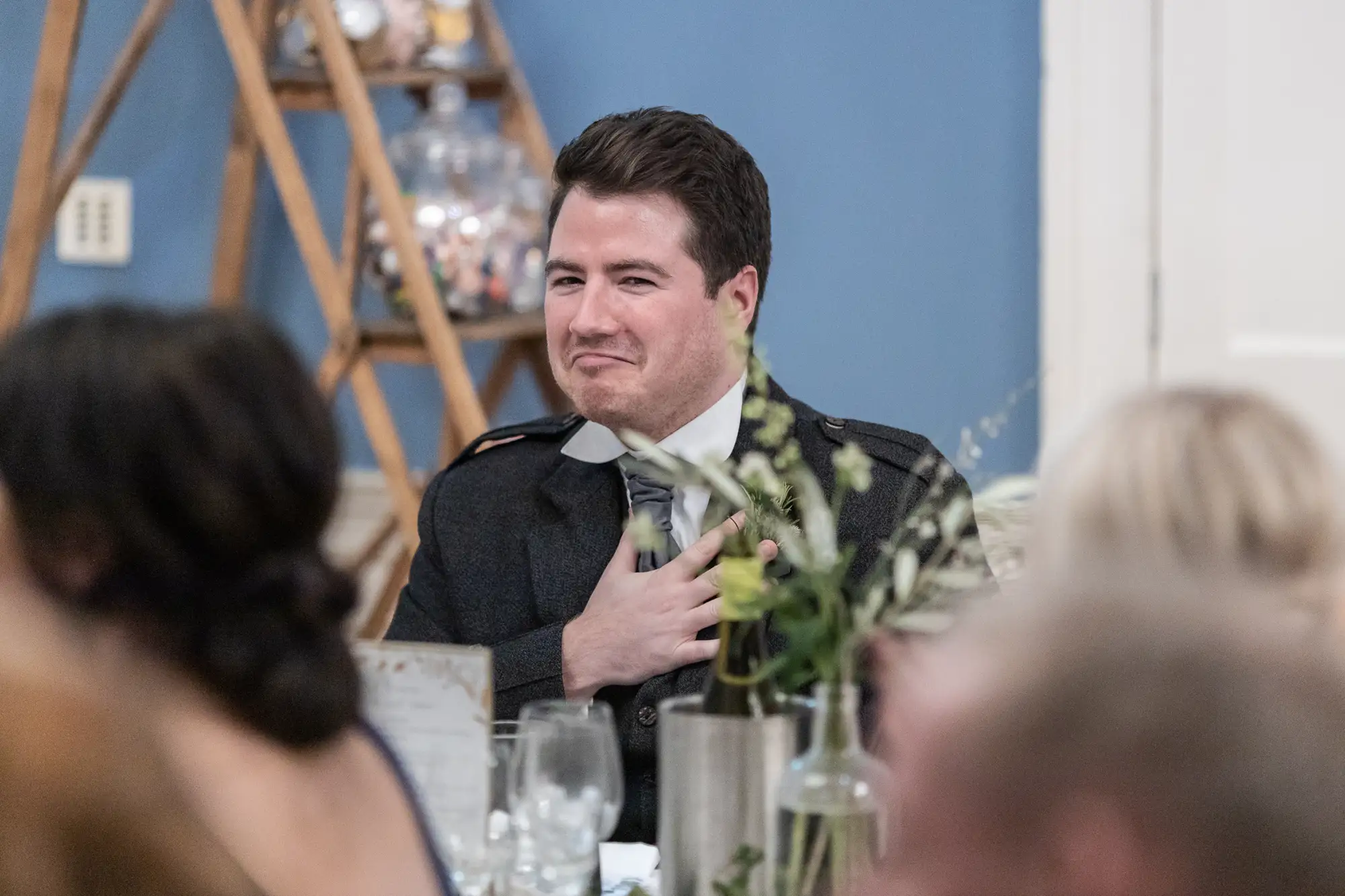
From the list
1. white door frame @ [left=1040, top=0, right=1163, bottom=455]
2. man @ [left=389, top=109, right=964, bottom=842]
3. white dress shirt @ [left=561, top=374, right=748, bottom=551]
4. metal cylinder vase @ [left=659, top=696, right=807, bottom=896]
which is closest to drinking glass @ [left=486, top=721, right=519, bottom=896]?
metal cylinder vase @ [left=659, top=696, right=807, bottom=896]

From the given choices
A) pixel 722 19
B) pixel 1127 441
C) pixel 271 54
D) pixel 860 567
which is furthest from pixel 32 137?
pixel 1127 441

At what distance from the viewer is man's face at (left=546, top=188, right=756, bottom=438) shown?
68.1 inches

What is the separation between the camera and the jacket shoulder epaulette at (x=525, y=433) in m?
1.86

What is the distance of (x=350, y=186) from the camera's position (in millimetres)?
2666

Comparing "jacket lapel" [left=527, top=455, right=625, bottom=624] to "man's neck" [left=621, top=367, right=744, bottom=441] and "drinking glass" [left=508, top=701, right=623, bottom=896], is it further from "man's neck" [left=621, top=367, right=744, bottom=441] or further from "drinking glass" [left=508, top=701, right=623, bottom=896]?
"drinking glass" [left=508, top=701, right=623, bottom=896]

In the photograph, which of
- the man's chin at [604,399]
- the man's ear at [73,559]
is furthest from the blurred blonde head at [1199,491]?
the man's chin at [604,399]

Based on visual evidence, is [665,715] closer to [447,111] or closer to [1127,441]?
[1127,441]

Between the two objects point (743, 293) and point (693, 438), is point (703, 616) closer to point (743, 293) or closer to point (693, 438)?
point (693, 438)

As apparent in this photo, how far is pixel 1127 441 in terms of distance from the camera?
73 cm

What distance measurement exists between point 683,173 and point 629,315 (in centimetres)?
18

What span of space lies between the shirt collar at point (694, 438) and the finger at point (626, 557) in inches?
6.1

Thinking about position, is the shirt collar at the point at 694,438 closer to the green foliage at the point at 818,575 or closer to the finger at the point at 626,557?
the finger at the point at 626,557

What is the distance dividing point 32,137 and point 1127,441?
2.25 m

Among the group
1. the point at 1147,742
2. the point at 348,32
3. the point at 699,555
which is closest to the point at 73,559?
the point at 1147,742
